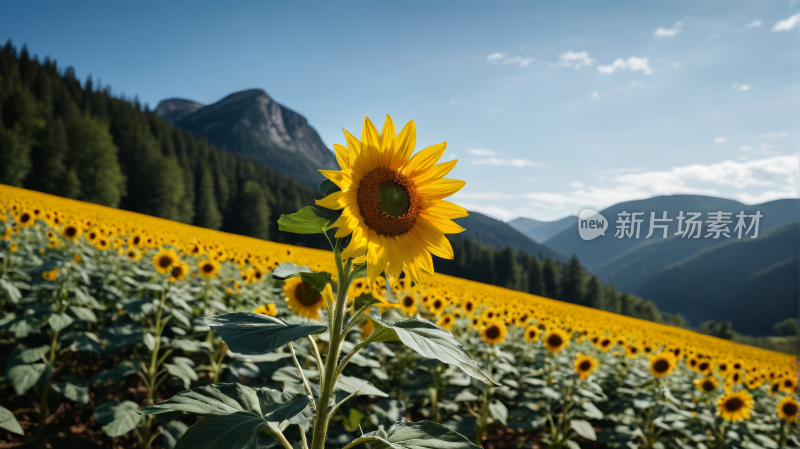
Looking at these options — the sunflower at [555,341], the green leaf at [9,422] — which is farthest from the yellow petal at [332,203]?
the sunflower at [555,341]

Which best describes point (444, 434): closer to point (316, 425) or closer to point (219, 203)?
point (316, 425)

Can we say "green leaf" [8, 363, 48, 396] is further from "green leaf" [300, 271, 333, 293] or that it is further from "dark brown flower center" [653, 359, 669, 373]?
"dark brown flower center" [653, 359, 669, 373]

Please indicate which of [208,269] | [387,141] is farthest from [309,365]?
[387,141]

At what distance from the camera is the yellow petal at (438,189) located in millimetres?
1358

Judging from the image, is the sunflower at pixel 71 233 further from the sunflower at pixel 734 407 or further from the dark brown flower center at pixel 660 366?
the sunflower at pixel 734 407

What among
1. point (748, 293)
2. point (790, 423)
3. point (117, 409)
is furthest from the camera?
point (748, 293)

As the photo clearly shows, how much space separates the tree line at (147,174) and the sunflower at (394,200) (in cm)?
4595

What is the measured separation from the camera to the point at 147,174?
5822 centimetres

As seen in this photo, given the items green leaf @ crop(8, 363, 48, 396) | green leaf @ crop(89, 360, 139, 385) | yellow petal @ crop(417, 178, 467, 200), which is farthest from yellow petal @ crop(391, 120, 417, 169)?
green leaf @ crop(8, 363, 48, 396)

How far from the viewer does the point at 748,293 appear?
14150 cm

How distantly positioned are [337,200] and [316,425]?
28.0 inches

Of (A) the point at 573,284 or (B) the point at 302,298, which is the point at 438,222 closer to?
(B) the point at 302,298

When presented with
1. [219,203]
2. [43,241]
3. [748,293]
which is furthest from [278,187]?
[748,293]

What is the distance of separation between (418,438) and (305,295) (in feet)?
7.11
